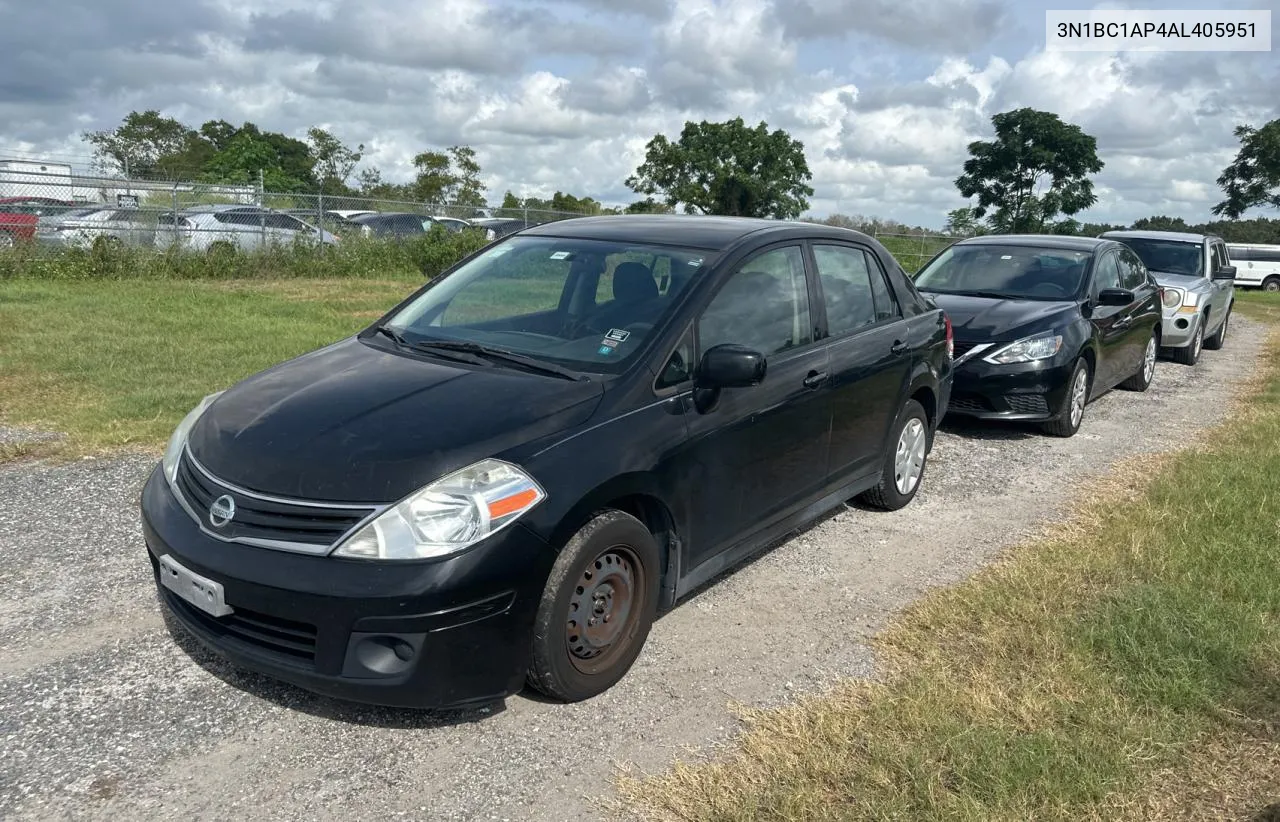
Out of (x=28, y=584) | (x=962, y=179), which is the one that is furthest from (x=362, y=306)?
(x=962, y=179)

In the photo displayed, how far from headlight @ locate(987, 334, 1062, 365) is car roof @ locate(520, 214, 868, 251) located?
116 inches

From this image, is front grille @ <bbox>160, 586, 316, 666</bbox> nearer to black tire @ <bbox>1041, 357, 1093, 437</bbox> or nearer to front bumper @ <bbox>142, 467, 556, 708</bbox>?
front bumper @ <bbox>142, 467, 556, 708</bbox>

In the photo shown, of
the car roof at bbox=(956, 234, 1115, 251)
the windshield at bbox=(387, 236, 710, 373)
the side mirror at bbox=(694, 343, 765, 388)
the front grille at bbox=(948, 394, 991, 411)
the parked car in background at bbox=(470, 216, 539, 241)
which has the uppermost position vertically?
the parked car in background at bbox=(470, 216, 539, 241)

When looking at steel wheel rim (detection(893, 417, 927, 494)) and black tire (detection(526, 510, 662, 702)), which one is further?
steel wheel rim (detection(893, 417, 927, 494))

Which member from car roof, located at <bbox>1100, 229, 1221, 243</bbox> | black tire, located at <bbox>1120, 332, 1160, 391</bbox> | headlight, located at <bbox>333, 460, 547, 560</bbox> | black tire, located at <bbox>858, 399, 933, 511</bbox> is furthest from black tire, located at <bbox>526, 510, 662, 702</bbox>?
car roof, located at <bbox>1100, 229, 1221, 243</bbox>

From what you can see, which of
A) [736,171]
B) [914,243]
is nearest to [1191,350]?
[914,243]

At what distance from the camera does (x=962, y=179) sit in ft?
139

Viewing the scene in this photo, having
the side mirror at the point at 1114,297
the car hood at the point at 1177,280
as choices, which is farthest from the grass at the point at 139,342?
the car hood at the point at 1177,280

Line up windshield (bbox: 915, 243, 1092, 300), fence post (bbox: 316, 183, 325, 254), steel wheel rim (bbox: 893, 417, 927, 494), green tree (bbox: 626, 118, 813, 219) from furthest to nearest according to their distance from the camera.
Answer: green tree (bbox: 626, 118, 813, 219), fence post (bbox: 316, 183, 325, 254), windshield (bbox: 915, 243, 1092, 300), steel wheel rim (bbox: 893, 417, 927, 494)

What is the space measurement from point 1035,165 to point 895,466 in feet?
128

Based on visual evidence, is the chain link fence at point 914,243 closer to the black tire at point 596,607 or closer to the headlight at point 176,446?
the black tire at point 596,607

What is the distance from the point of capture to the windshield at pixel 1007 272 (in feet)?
28.5

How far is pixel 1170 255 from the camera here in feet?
42.7

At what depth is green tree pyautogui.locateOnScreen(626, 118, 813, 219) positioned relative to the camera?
145 feet
